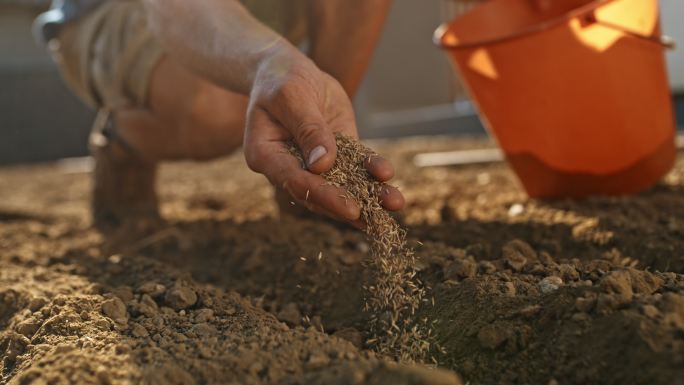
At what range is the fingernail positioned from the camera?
97cm

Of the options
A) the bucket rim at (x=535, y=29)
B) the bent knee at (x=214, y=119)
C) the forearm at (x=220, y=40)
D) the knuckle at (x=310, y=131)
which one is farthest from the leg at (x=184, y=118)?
the knuckle at (x=310, y=131)

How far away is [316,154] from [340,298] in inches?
12.1

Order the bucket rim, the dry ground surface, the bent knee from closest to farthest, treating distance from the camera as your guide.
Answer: the dry ground surface → the bucket rim → the bent knee

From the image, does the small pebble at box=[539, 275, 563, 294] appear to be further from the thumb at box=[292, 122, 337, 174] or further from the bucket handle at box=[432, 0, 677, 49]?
the bucket handle at box=[432, 0, 677, 49]

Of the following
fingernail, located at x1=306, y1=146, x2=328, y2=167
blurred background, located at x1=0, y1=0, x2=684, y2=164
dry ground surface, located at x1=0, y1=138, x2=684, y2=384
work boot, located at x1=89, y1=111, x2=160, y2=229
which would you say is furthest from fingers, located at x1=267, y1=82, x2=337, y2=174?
blurred background, located at x1=0, y1=0, x2=684, y2=164

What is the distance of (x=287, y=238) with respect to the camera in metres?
1.53

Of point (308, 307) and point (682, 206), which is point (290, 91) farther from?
point (682, 206)

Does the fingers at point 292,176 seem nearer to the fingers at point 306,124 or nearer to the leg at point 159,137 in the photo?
the fingers at point 306,124

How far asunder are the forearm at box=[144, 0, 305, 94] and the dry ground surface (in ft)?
1.16

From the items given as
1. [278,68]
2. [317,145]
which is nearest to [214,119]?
[278,68]

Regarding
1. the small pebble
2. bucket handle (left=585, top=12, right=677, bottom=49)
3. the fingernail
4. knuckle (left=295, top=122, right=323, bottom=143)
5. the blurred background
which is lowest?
the blurred background

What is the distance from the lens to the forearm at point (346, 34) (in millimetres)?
1598

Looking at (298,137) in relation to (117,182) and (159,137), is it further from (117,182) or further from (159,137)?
(117,182)

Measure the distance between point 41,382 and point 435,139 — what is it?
3.86 metres
